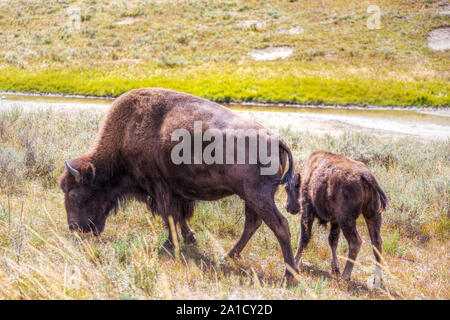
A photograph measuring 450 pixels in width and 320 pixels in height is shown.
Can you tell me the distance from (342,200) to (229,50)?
2674 centimetres

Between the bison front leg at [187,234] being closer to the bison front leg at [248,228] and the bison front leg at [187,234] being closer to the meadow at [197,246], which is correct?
the meadow at [197,246]

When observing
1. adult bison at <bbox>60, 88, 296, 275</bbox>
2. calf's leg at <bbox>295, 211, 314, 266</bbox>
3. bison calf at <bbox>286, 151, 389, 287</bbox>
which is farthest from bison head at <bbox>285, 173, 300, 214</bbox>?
adult bison at <bbox>60, 88, 296, 275</bbox>

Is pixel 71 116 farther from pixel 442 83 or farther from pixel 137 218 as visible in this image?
pixel 442 83

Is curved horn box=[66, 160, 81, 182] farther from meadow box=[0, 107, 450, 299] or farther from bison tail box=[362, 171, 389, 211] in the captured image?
bison tail box=[362, 171, 389, 211]

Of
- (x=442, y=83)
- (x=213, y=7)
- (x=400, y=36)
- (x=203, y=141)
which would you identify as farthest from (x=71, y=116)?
(x=213, y=7)

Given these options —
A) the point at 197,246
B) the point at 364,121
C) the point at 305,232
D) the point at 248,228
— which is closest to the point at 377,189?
the point at 305,232

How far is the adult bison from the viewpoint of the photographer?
400 cm

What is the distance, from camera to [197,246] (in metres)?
4.97

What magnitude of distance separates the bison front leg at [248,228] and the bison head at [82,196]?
1.77 metres

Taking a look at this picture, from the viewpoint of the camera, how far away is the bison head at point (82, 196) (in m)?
4.79

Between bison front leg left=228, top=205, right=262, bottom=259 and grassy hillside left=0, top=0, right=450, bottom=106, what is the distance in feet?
56.7

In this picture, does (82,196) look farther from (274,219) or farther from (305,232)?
(305,232)

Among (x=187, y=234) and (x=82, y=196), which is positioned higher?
(x=82, y=196)

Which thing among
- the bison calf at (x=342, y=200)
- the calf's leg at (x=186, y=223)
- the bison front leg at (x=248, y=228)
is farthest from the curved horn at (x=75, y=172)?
the bison calf at (x=342, y=200)
